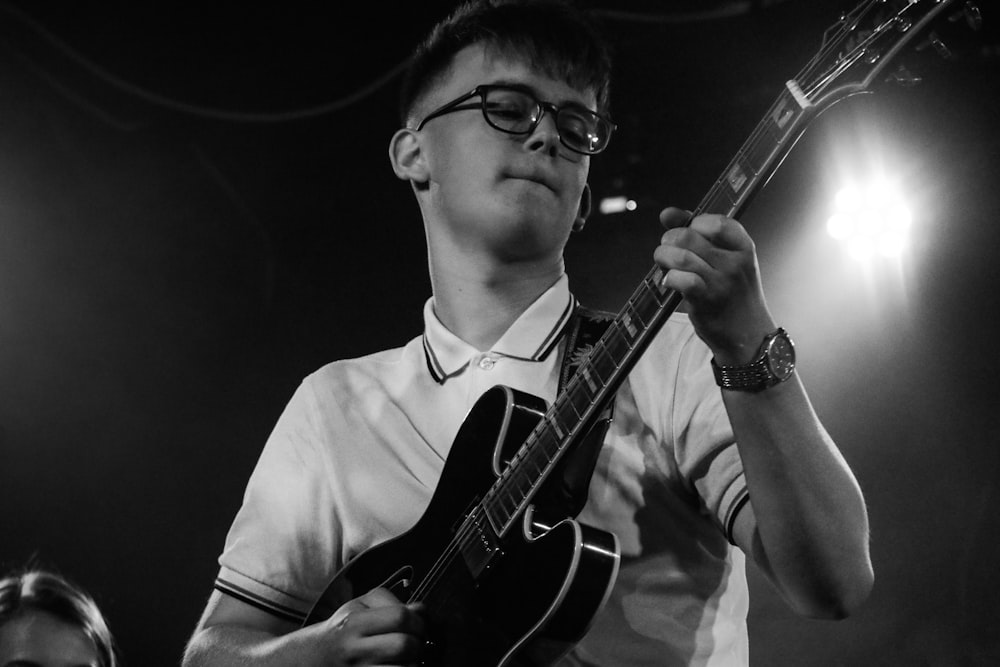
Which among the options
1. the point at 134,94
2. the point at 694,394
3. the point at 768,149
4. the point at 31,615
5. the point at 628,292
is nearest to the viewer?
the point at 768,149

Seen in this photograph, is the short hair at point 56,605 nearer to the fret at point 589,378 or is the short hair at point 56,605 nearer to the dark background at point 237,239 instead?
the dark background at point 237,239

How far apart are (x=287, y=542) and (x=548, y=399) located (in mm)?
535

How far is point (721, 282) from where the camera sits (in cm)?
115

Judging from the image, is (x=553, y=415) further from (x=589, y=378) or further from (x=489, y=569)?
(x=489, y=569)

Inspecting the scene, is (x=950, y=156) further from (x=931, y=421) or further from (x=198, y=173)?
(x=198, y=173)

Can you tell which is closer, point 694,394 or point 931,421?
point 694,394

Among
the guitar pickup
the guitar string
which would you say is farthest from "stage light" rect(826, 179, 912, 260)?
the guitar pickup

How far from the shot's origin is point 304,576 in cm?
172

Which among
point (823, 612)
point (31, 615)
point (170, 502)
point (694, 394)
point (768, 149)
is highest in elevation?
point (768, 149)

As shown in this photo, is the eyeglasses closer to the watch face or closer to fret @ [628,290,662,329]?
fret @ [628,290,662,329]

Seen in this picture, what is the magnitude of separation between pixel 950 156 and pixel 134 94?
242cm

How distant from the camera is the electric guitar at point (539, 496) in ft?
4.00

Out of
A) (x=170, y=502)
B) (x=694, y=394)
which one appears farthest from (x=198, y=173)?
(x=694, y=394)

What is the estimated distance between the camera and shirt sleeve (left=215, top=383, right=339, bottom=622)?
5.63 ft
